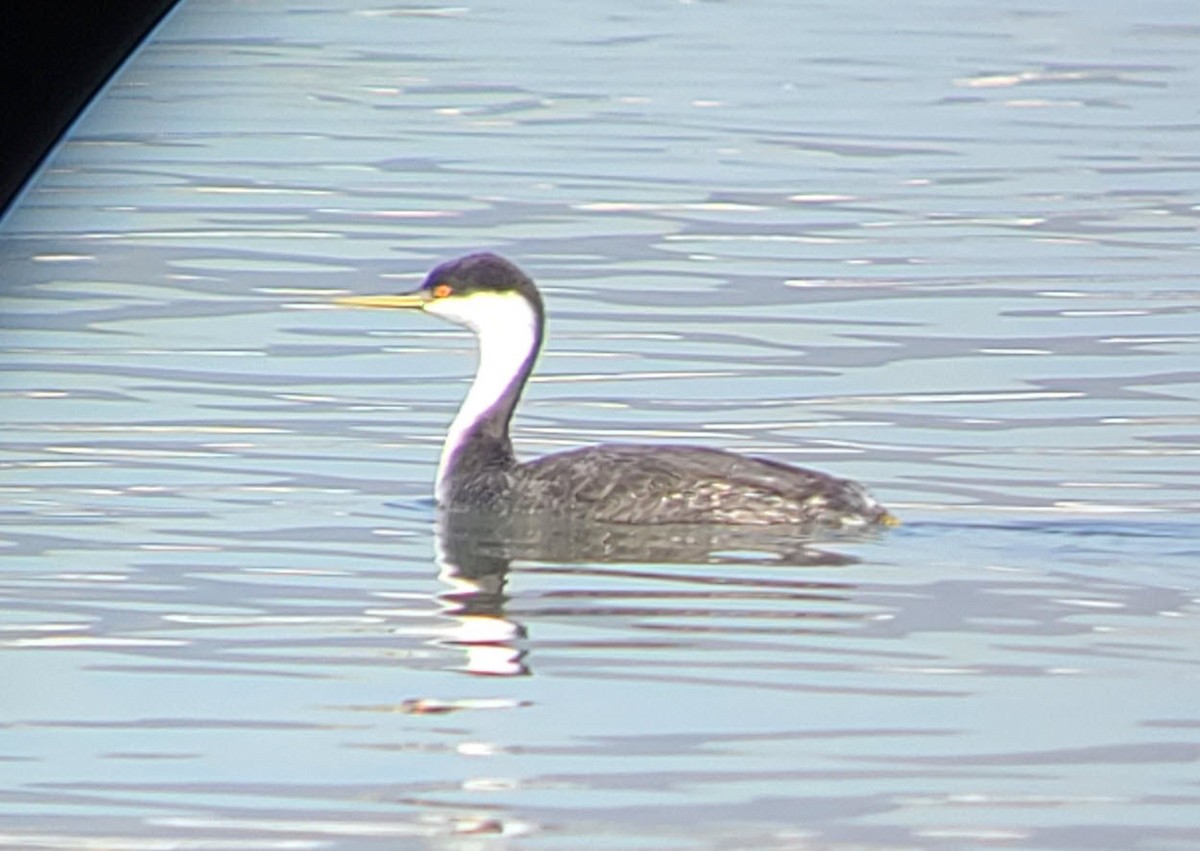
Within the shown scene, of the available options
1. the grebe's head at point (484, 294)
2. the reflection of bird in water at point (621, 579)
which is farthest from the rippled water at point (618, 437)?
the grebe's head at point (484, 294)

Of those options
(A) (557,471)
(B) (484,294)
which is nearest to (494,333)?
(B) (484,294)

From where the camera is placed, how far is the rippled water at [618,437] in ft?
19.2

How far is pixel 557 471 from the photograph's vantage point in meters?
9.19

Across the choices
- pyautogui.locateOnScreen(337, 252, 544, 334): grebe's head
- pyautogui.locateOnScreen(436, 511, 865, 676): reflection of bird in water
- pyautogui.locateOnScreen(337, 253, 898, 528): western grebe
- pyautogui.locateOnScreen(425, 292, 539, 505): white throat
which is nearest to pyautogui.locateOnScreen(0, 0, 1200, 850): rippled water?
pyautogui.locateOnScreen(436, 511, 865, 676): reflection of bird in water

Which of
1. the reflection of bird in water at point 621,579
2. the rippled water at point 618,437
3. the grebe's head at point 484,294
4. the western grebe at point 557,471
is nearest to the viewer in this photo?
the rippled water at point 618,437

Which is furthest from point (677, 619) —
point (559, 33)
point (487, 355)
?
point (559, 33)

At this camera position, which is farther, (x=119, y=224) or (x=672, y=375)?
(x=119, y=224)

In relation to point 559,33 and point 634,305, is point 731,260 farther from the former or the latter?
point 559,33

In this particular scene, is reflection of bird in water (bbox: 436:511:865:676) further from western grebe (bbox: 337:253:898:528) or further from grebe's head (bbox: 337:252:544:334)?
grebe's head (bbox: 337:252:544:334)

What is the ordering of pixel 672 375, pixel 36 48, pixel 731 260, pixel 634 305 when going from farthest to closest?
pixel 731 260 → pixel 634 305 → pixel 672 375 → pixel 36 48

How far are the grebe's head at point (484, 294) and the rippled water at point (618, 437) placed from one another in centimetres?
46

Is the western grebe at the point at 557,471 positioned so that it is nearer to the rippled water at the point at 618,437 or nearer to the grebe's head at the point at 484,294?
the grebe's head at the point at 484,294

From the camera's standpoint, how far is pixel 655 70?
19.1 m

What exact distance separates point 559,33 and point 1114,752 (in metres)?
15.4
